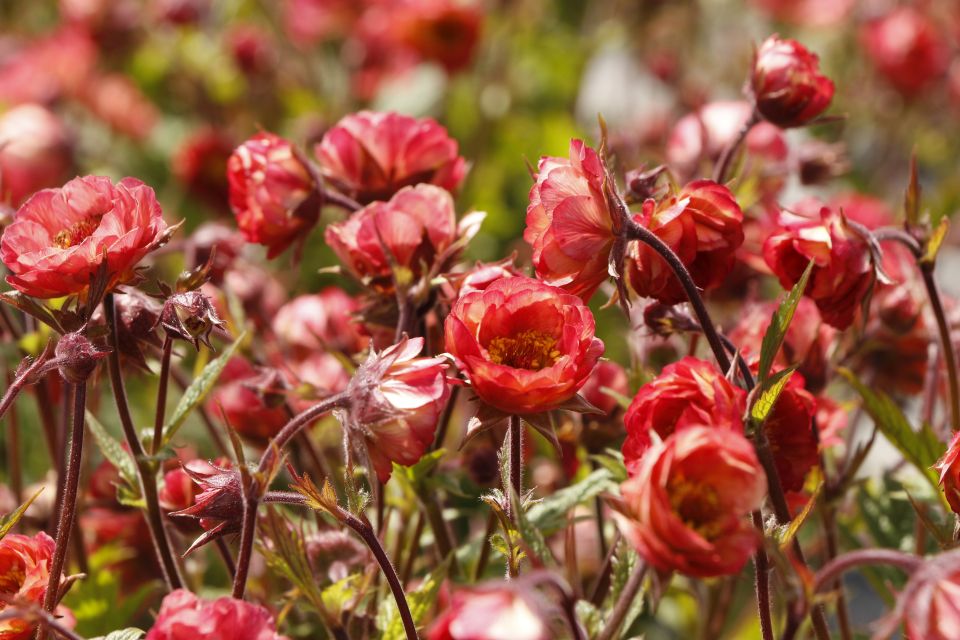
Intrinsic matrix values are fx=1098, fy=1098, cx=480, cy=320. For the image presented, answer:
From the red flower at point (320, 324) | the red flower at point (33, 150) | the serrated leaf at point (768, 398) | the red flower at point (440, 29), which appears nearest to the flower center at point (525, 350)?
the serrated leaf at point (768, 398)

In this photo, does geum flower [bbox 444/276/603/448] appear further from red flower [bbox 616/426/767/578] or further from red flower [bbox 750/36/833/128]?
red flower [bbox 750/36/833/128]

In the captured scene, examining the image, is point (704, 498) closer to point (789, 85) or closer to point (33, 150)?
point (789, 85)

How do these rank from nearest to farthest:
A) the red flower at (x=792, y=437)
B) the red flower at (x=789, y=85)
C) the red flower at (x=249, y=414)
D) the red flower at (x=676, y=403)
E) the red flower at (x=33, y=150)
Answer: the red flower at (x=676, y=403) < the red flower at (x=792, y=437) < the red flower at (x=789, y=85) < the red flower at (x=249, y=414) < the red flower at (x=33, y=150)

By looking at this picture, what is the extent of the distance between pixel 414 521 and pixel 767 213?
465mm

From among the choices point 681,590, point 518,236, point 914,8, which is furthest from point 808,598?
point 914,8

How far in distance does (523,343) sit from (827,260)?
0.21 m

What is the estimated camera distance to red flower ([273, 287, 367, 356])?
1.01 metres

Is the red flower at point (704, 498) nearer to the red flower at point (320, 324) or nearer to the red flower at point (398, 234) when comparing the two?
the red flower at point (398, 234)

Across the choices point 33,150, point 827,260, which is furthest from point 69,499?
point 33,150

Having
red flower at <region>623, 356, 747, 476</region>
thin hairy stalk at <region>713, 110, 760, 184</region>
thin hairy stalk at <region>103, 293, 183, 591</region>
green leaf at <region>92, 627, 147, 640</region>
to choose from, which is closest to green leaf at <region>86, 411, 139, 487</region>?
thin hairy stalk at <region>103, 293, 183, 591</region>

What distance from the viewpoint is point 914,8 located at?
7.25 ft

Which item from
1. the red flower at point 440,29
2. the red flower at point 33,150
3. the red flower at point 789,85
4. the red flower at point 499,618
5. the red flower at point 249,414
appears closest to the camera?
the red flower at point 499,618

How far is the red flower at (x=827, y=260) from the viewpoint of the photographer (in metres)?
0.71

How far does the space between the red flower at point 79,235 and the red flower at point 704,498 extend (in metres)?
0.33
